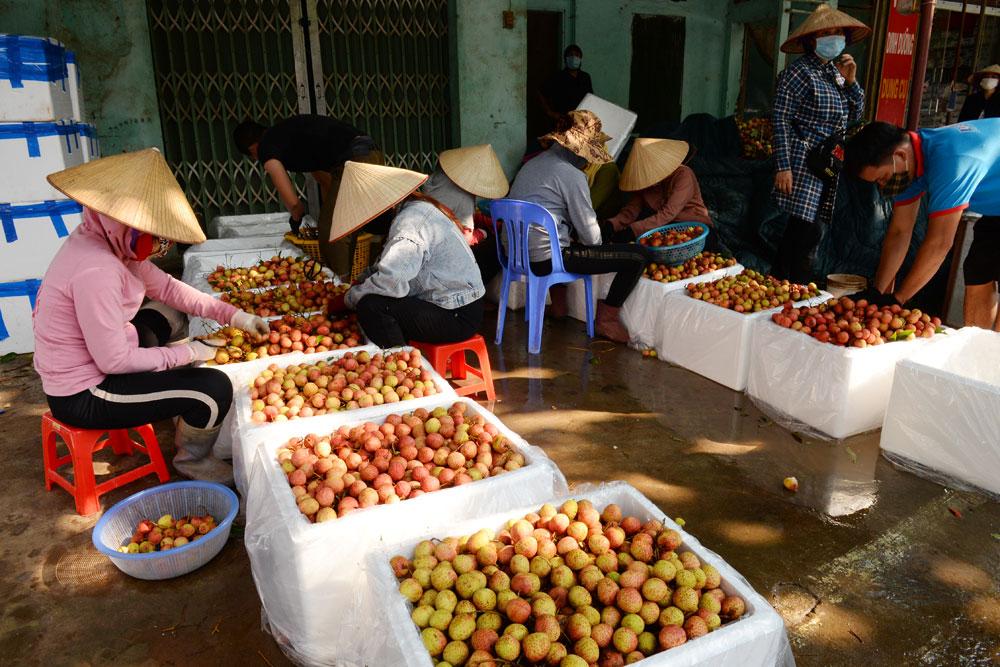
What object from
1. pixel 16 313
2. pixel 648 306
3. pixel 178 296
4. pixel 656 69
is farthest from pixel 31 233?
pixel 656 69

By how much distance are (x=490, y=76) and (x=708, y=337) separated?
12.3 ft

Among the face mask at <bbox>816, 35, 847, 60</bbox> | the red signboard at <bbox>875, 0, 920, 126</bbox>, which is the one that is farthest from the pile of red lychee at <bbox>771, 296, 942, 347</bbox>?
the red signboard at <bbox>875, 0, 920, 126</bbox>

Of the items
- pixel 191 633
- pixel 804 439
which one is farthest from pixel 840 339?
pixel 191 633

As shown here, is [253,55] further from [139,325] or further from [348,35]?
[139,325]

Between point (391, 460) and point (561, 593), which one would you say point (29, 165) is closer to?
point (391, 460)

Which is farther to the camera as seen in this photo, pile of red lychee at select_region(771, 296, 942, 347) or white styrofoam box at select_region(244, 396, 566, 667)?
pile of red lychee at select_region(771, 296, 942, 347)

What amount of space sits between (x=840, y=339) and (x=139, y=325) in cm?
332

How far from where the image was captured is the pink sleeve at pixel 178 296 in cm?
281

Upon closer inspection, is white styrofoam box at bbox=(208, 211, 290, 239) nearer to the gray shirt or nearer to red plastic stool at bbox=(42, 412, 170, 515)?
the gray shirt

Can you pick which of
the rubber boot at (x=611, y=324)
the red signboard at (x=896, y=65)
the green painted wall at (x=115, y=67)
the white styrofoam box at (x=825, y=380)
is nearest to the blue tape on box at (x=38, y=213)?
the green painted wall at (x=115, y=67)

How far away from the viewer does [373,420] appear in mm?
2277

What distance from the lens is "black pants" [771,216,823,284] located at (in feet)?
14.3

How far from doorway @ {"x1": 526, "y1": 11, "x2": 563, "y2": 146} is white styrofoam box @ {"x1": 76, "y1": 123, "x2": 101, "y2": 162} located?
13.8 feet

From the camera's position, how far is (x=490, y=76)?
6.37 meters
